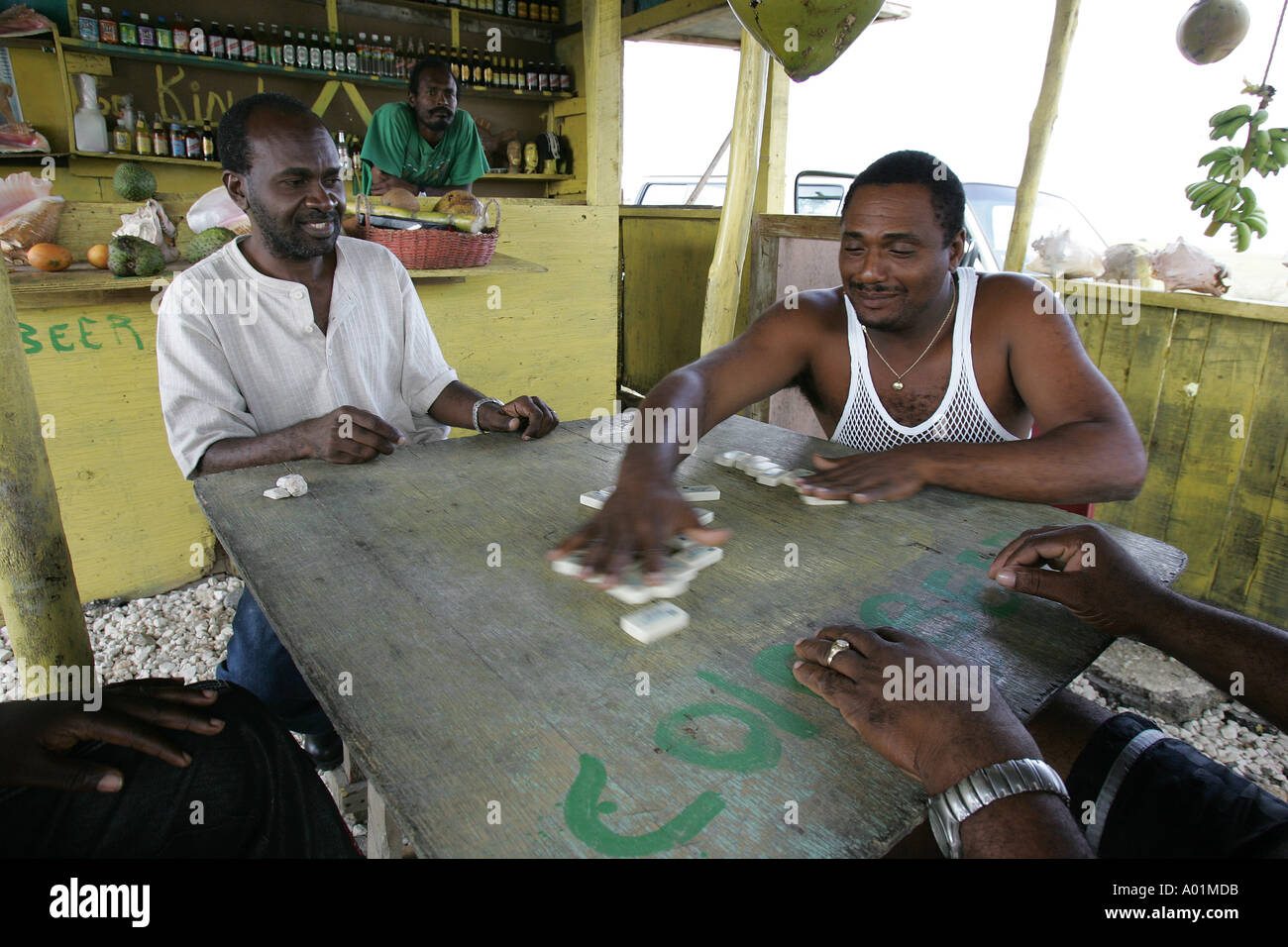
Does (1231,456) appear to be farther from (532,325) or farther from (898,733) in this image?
(532,325)

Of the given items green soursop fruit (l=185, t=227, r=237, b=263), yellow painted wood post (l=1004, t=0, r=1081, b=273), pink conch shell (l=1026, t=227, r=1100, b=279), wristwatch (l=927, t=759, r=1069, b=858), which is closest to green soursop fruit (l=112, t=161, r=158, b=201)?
green soursop fruit (l=185, t=227, r=237, b=263)

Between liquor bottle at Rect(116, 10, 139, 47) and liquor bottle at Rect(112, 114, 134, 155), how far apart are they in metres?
0.52

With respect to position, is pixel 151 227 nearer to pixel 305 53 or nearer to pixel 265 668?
pixel 265 668

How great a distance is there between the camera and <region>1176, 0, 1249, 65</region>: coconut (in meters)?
3.58

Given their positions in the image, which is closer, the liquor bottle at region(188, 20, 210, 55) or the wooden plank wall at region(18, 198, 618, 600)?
the wooden plank wall at region(18, 198, 618, 600)

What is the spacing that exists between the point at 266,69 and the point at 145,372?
3767 mm

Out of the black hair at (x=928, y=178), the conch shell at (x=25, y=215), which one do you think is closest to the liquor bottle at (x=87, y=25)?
the conch shell at (x=25, y=215)

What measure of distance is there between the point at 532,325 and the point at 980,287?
2.85 m

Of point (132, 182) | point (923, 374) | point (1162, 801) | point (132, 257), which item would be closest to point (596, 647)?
point (1162, 801)

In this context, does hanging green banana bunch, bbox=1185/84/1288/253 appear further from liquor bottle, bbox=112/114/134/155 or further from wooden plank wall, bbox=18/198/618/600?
liquor bottle, bbox=112/114/134/155

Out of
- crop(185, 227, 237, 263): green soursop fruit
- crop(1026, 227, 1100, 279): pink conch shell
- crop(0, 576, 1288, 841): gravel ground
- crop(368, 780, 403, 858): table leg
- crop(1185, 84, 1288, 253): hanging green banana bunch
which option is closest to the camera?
crop(368, 780, 403, 858): table leg

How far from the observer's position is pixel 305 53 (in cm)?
593

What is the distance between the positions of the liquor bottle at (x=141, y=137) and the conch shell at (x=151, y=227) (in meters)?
3.07
